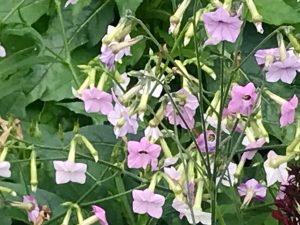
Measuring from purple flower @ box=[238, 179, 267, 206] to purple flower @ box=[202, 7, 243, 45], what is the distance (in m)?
0.32

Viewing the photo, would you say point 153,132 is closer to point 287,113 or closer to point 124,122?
point 124,122

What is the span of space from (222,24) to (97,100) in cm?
27

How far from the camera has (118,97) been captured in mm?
1319

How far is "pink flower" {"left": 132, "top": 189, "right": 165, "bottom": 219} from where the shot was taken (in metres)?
1.31

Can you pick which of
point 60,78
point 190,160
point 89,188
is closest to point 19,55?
point 60,78

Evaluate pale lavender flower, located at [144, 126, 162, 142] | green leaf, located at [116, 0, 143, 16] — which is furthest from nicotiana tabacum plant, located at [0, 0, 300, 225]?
green leaf, located at [116, 0, 143, 16]

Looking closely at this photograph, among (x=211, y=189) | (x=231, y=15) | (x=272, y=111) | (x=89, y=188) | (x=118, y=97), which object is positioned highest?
(x=231, y=15)

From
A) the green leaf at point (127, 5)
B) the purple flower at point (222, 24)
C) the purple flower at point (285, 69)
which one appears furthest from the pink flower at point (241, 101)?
the green leaf at point (127, 5)

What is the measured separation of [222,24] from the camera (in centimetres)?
117

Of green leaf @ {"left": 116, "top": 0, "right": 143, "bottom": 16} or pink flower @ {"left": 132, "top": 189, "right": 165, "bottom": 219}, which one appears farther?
green leaf @ {"left": 116, "top": 0, "right": 143, "bottom": 16}

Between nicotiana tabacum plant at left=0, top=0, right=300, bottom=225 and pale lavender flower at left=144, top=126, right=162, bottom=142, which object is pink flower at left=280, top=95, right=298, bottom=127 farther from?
pale lavender flower at left=144, top=126, right=162, bottom=142

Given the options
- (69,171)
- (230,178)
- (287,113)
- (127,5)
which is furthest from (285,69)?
(127,5)

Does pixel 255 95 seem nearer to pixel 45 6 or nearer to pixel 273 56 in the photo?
pixel 273 56

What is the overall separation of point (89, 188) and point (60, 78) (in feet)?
1.39
